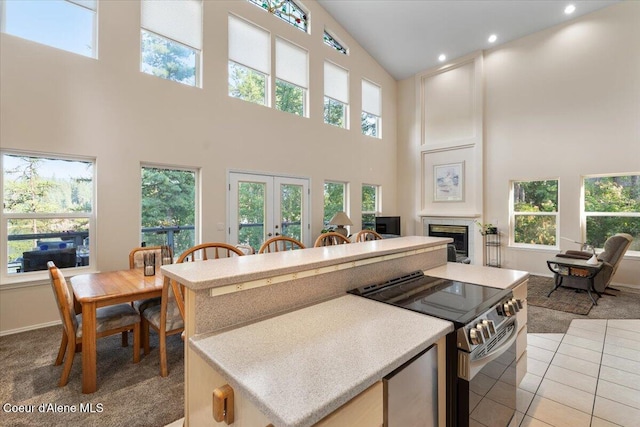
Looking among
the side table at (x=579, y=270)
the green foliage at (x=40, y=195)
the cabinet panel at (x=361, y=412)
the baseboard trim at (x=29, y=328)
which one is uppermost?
the green foliage at (x=40, y=195)

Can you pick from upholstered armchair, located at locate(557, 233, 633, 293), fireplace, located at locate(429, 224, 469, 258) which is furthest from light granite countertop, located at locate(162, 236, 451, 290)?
fireplace, located at locate(429, 224, 469, 258)

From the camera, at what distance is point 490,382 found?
1.44 meters

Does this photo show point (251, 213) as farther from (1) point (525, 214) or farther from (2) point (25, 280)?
(1) point (525, 214)

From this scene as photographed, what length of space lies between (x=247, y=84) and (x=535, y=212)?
6191 millimetres

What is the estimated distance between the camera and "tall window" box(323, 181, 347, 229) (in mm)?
6352

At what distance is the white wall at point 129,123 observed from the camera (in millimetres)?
3256

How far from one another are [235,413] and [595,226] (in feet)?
23.2

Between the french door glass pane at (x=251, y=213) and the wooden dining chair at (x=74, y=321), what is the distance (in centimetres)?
248

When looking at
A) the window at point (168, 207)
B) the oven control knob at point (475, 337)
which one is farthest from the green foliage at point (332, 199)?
the oven control knob at point (475, 337)

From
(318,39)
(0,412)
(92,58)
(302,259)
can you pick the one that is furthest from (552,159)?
(0,412)

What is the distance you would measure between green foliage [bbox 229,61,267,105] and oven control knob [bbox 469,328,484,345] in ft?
15.9

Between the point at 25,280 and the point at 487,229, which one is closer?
the point at 25,280

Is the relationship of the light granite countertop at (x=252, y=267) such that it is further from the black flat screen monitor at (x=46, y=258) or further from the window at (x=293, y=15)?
the window at (x=293, y=15)

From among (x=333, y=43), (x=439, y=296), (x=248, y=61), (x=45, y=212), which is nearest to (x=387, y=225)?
(x=333, y=43)
